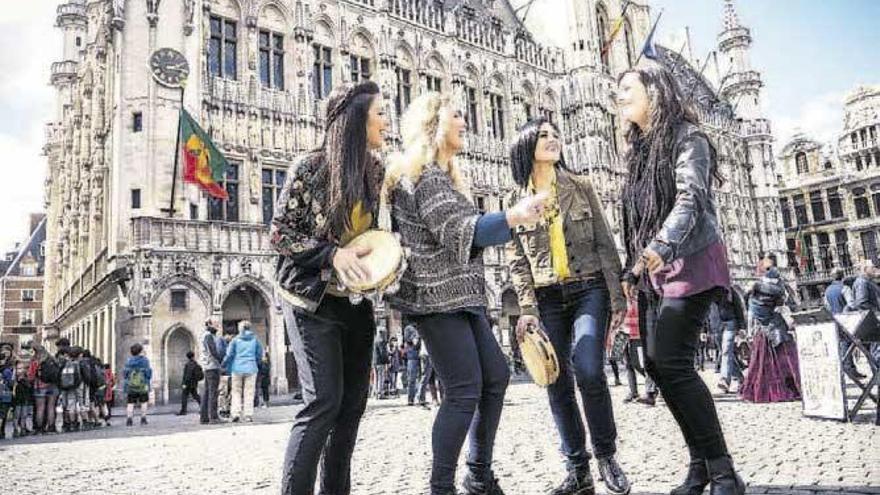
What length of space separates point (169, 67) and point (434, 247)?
17.1 metres

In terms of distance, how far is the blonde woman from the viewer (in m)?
2.79

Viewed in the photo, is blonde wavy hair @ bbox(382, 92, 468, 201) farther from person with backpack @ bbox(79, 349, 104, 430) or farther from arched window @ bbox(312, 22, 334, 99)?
arched window @ bbox(312, 22, 334, 99)

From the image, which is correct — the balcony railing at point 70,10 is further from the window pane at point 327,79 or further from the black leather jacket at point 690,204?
the black leather jacket at point 690,204

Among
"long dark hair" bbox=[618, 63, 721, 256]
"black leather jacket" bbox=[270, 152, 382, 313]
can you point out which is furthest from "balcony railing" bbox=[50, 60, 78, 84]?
"long dark hair" bbox=[618, 63, 721, 256]

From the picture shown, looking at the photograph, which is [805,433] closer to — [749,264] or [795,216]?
[749,264]

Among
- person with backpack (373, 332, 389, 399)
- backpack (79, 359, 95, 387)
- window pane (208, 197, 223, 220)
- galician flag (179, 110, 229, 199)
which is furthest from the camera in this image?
window pane (208, 197, 223, 220)

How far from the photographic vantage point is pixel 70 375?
38.0 feet

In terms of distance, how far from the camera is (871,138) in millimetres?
47438

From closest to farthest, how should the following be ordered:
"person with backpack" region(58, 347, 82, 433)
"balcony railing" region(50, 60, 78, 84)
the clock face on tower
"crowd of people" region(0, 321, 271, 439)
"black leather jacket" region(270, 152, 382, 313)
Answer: "black leather jacket" region(270, 152, 382, 313) → "crowd of people" region(0, 321, 271, 439) → "person with backpack" region(58, 347, 82, 433) → the clock face on tower → "balcony railing" region(50, 60, 78, 84)

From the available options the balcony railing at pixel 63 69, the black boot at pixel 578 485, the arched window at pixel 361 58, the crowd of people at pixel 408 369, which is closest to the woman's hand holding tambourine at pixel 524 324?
the black boot at pixel 578 485

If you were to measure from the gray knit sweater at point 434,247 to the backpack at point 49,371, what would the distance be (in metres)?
11.0

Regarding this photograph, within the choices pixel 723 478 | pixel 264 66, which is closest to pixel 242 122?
pixel 264 66

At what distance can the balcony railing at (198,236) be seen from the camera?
52.6 ft

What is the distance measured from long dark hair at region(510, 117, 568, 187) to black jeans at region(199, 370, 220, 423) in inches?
341
